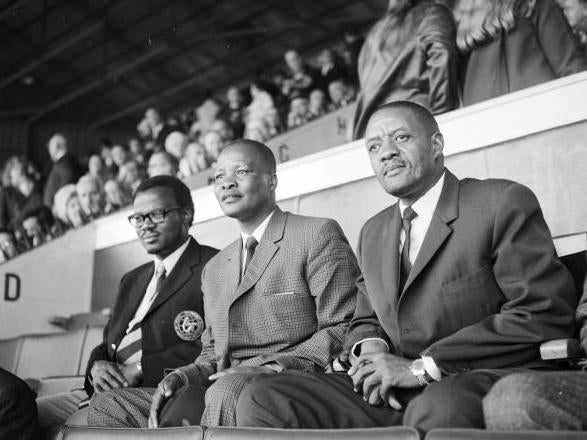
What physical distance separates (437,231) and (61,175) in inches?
197

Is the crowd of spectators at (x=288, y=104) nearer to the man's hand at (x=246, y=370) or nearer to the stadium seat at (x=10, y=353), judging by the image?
the stadium seat at (x=10, y=353)

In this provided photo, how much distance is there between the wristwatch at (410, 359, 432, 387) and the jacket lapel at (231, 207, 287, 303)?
0.62m

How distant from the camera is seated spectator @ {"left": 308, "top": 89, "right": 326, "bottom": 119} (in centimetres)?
603

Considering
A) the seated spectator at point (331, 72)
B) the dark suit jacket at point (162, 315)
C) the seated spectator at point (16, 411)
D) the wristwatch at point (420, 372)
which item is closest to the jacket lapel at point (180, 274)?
the dark suit jacket at point (162, 315)

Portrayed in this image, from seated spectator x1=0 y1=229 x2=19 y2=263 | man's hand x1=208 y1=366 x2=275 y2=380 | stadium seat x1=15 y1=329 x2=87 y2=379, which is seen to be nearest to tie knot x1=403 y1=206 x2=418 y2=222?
man's hand x1=208 y1=366 x2=275 y2=380

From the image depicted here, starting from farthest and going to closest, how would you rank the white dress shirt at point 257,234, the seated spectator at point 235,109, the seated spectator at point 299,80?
1. the seated spectator at point 235,109
2. the seated spectator at point 299,80
3. the white dress shirt at point 257,234

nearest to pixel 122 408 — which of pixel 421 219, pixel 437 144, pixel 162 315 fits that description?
pixel 162 315

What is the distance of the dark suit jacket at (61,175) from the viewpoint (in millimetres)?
5988

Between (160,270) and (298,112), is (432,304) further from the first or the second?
(298,112)

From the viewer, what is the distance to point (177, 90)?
11.6 metres

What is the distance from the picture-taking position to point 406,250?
5.36ft

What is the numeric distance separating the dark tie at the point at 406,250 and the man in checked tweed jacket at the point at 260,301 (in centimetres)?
29

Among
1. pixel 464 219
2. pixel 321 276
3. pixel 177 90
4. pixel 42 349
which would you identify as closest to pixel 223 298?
pixel 321 276

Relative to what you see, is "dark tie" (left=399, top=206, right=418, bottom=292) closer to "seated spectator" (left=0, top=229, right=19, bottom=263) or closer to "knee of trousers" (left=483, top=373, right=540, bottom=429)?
"knee of trousers" (left=483, top=373, right=540, bottom=429)
